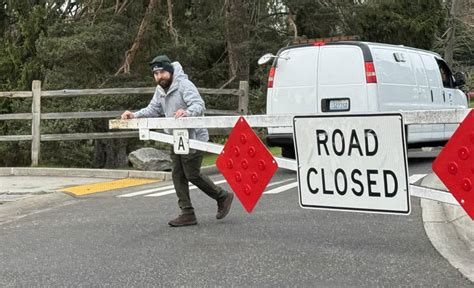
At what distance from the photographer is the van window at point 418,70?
11.1 meters

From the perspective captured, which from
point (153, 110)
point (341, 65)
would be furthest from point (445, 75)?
point (153, 110)

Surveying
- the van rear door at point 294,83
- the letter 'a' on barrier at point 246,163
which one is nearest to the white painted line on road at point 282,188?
the van rear door at point 294,83

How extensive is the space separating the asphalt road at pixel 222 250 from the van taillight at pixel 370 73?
2836mm

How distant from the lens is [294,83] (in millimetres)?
10453

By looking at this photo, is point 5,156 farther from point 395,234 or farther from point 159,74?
point 395,234

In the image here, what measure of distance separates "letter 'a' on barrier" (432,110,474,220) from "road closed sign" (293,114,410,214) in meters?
0.33

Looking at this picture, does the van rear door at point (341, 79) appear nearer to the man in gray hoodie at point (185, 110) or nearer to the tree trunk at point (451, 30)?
the man in gray hoodie at point (185, 110)

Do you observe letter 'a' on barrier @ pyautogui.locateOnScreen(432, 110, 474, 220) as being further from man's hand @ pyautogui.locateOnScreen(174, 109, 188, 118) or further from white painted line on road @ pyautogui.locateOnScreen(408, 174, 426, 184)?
white painted line on road @ pyautogui.locateOnScreen(408, 174, 426, 184)

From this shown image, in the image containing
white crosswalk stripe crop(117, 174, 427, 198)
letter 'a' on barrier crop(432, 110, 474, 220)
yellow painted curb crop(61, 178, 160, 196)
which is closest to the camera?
letter 'a' on barrier crop(432, 110, 474, 220)

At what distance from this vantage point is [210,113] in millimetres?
13820

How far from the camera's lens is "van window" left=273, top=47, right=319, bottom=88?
10.3 meters

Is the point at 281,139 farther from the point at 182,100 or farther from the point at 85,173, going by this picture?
the point at 182,100

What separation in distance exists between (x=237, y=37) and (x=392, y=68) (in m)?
10.1

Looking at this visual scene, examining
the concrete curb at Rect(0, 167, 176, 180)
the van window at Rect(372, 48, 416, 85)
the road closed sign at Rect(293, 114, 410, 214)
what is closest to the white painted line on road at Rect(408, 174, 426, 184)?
the van window at Rect(372, 48, 416, 85)
